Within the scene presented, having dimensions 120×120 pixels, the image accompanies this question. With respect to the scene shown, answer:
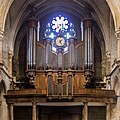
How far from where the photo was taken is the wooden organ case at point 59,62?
33750 millimetres

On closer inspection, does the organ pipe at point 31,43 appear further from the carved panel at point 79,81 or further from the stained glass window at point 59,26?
the carved panel at point 79,81

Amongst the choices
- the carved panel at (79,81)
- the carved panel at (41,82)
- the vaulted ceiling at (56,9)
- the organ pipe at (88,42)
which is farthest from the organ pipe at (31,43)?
the organ pipe at (88,42)

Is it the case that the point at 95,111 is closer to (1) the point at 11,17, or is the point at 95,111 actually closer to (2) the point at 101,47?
(2) the point at 101,47

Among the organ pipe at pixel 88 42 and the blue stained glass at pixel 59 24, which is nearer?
the organ pipe at pixel 88 42

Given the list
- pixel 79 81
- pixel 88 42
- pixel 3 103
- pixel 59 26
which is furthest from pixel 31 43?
pixel 3 103

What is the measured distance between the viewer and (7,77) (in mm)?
33219

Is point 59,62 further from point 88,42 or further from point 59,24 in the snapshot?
point 59,24

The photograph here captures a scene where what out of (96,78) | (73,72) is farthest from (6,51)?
(96,78)

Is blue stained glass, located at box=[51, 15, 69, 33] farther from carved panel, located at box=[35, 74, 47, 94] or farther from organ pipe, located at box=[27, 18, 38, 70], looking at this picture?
carved panel, located at box=[35, 74, 47, 94]

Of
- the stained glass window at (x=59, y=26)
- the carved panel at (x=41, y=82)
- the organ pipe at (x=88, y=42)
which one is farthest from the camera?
the stained glass window at (x=59, y=26)

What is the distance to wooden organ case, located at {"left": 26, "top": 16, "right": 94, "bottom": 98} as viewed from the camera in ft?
111

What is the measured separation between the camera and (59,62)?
34375mm

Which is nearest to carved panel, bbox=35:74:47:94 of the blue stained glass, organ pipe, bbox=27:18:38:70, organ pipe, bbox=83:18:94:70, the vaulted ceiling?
organ pipe, bbox=27:18:38:70

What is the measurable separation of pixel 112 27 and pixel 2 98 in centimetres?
867
